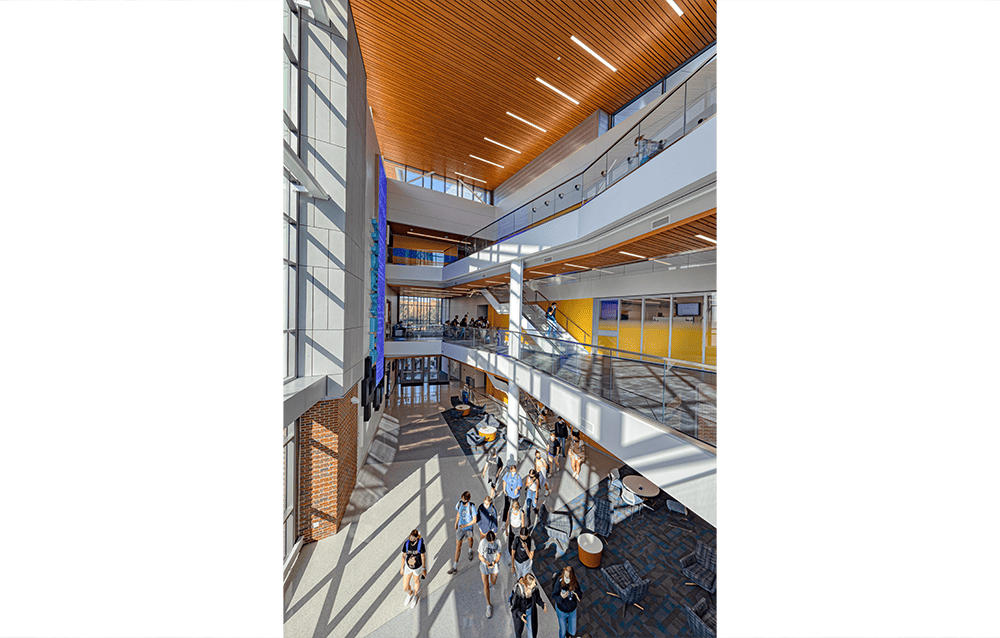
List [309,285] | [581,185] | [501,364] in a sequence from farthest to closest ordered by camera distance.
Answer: [501,364] → [581,185] → [309,285]

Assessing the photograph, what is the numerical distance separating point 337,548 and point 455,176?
61.7 ft

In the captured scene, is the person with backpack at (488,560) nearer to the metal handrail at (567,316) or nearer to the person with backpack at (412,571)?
the person with backpack at (412,571)

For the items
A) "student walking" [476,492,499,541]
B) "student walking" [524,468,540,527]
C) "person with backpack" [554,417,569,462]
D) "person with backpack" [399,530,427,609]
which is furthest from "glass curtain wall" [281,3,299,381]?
"person with backpack" [554,417,569,462]

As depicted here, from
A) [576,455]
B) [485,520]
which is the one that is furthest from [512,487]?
[576,455]

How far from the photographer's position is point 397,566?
6977 mm

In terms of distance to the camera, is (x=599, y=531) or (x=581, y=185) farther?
(x=581, y=185)

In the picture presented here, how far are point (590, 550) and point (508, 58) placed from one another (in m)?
13.5

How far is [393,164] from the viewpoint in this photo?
63.8 ft

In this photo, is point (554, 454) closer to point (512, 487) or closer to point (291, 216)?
point (512, 487)

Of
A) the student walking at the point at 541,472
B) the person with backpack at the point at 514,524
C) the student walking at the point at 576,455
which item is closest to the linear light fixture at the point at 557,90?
the student walking at the point at 541,472

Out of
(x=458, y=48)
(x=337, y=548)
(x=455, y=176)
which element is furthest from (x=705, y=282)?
(x=455, y=176)

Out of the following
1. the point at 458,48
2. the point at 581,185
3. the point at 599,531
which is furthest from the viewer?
the point at 458,48

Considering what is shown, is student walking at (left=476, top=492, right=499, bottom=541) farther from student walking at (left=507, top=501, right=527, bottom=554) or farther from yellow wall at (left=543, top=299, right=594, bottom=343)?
yellow wall at (left=543, top=299, right=594, bottom=343)

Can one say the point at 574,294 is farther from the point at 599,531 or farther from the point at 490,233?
the point at 599,531
